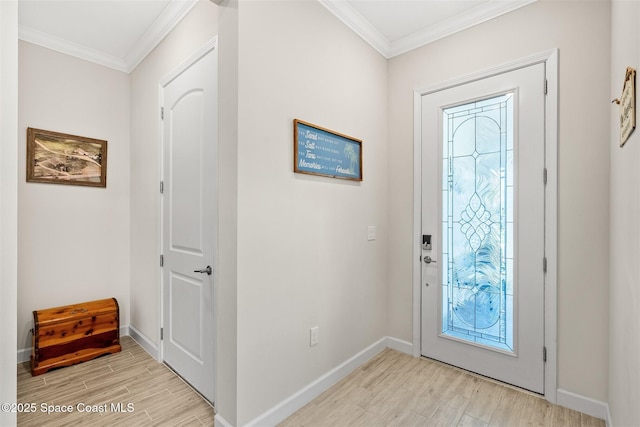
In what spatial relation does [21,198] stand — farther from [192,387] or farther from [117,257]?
[192,387]

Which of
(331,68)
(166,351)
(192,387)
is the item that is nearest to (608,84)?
(331,68)

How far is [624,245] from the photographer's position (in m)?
1.29

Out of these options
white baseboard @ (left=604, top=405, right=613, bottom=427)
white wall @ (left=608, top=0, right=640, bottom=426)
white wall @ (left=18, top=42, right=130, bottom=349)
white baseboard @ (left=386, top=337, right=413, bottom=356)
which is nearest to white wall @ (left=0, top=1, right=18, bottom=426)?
white wall @ (left=18, top=42, right=130, bottom=349)

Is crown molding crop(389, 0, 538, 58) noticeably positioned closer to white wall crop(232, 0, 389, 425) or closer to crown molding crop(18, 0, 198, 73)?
white wall crop(232, 0, 389, 425)

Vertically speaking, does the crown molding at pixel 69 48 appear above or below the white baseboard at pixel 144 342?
above

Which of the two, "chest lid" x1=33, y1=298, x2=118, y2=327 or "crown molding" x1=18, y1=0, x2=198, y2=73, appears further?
"chest lid" x1=33, y1=298, x2=118, y2=327

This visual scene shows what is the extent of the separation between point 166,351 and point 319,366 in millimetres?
1274

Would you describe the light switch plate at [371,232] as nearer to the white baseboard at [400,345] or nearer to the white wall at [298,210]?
the white wall at [298,210]

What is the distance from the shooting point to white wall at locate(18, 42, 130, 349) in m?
Answer: 2.50

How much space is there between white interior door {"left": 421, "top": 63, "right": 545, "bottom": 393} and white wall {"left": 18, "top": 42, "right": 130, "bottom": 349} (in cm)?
289

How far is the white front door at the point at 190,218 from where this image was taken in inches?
77.7

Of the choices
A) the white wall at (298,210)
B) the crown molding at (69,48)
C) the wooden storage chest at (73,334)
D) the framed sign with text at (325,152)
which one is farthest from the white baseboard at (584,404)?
the crown molding at (69,48)

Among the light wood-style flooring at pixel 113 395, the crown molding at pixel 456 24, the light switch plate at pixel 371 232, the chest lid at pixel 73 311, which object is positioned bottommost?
the light wood-style flooring at pixel 113 395

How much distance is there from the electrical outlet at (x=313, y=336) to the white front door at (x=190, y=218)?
630 millimetres
